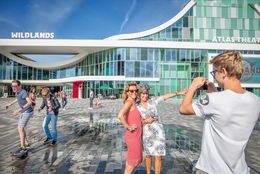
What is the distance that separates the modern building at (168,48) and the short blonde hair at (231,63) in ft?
126

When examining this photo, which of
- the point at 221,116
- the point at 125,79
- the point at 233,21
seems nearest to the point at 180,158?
the point at 221,116

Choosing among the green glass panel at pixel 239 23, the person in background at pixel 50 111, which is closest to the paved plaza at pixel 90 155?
the person in background at pixel 50 111

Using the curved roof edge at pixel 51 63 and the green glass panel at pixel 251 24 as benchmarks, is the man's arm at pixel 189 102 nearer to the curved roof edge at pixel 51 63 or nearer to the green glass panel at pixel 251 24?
the curved roof edge at pixel 51 63

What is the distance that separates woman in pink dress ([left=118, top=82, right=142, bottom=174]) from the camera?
317 cm

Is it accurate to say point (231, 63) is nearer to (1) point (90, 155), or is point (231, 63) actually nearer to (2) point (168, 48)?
(1) point (90, 155)

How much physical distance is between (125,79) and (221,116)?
38.7 m

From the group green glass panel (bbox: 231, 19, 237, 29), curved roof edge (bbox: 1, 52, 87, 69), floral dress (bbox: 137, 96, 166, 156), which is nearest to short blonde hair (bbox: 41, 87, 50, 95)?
floral dress (bbox: 137, 96, 166, 156)

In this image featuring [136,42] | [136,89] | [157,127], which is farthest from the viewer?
[136,42]

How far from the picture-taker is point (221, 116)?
166 cm

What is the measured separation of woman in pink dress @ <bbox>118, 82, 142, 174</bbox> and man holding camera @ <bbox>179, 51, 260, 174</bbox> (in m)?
1.52

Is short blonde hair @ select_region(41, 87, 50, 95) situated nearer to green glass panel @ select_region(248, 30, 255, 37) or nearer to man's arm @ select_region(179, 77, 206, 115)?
man's arm @ select_region(179, 77, 206, 115)

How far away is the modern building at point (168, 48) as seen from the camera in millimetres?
40281

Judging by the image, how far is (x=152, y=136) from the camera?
12.8 ft

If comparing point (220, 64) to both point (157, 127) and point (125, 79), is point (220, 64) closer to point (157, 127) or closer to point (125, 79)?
point (157, 127)
